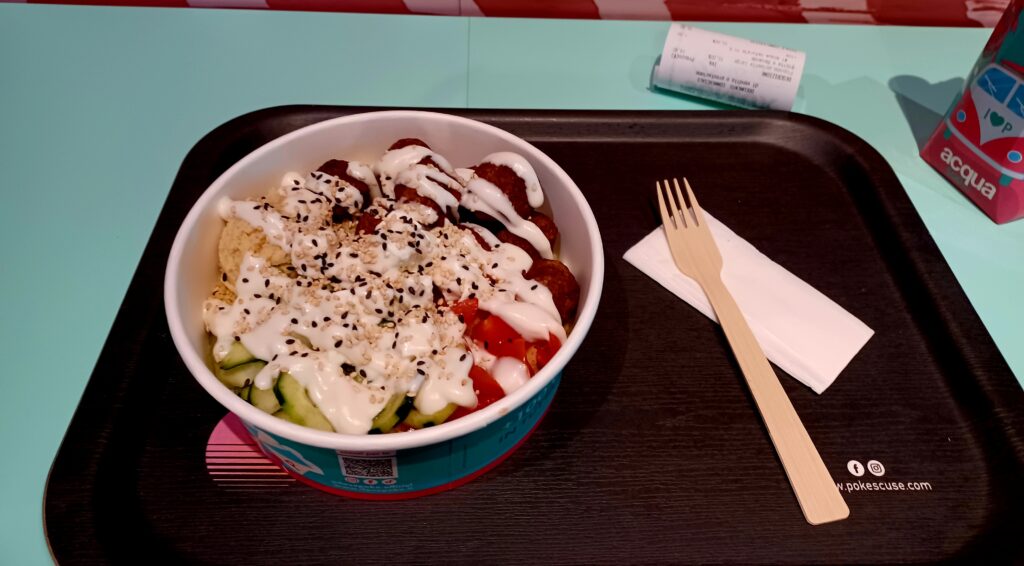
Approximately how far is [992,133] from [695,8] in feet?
2.99

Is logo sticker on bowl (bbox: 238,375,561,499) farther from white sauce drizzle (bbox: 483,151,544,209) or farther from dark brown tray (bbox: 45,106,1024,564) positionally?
white sauce drizzle (bbox: 483,151,544,209)

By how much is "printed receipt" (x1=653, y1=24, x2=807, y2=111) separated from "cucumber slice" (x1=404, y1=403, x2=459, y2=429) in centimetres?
113

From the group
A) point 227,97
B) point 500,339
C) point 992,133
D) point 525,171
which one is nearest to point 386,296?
point 500,339

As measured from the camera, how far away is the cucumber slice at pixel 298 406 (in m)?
0.92

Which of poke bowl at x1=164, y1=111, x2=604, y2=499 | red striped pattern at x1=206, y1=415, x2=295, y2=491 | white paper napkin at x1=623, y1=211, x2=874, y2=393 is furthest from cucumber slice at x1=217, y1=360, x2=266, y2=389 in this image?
white paper napkin at x1=623, y1=211, x2=874, y2=393

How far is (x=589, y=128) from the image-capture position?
154cm

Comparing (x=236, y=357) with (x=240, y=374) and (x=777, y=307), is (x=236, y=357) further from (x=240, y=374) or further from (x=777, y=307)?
(x=777, y=307)

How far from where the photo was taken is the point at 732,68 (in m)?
1.66

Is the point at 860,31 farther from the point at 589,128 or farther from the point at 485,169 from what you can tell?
the point at 485,169

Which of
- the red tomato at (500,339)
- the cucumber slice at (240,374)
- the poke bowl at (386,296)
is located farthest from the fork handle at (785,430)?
the cucumber slice at (240,374)

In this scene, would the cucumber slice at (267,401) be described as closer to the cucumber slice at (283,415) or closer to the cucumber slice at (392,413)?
the cucumber slice at (283,415)

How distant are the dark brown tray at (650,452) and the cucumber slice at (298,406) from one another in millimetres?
187

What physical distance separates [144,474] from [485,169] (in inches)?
28.0

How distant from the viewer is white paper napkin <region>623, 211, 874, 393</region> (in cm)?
121
